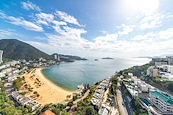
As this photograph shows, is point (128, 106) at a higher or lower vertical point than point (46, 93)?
higher

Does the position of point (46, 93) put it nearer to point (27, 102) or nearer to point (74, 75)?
point (27, 102)

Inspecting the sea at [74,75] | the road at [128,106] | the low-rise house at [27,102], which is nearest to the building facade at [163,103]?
the road at [128,106]

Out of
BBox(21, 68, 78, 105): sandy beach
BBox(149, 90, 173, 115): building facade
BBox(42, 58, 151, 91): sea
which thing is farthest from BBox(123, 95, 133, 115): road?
BBox(42, 58, 151, 91): sea

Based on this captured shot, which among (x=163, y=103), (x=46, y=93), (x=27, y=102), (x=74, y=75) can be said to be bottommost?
(x=46, y=93)

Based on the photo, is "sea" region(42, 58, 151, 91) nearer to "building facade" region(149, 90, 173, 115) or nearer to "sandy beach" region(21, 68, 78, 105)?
"sandy beach" region(21, 68, 78, 105)

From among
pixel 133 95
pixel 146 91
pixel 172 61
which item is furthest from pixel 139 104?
pixel 172 61

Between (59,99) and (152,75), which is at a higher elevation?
(152,75)

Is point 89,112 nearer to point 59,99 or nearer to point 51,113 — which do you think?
point 51,113

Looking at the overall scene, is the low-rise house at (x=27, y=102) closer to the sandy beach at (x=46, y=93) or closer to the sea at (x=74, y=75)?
the sandy beach at (x=46, y=93)

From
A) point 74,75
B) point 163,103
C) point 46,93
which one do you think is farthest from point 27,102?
point 74,75

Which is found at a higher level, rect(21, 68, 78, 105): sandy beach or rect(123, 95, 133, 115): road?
rect(123, 95, 133, 115): road

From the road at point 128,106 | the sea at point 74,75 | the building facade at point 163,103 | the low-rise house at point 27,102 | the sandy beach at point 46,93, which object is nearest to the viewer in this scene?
the building facade at point 163,103
